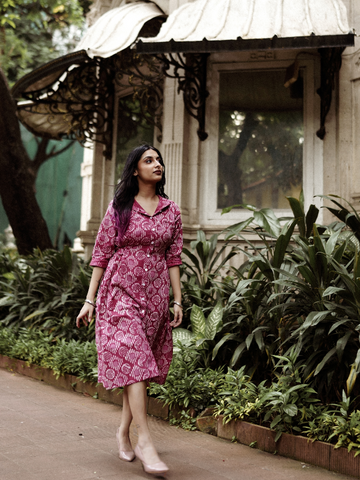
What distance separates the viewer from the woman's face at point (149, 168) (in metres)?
3.89

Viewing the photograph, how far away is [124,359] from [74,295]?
391 cm

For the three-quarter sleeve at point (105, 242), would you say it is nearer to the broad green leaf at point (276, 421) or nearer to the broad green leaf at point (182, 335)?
the broad green leaf at point (276, 421)

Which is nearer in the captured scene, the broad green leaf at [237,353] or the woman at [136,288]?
the woman at [136,288]

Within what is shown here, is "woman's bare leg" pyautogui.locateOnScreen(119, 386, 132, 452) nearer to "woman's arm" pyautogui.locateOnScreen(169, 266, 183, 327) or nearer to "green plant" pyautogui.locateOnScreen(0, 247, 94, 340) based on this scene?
"woman's arm" pyautogui.locateOnScreen(169, 266, 183, 327)

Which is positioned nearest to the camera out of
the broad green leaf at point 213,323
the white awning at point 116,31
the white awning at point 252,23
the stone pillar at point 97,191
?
the broad green leaf at point 213,323

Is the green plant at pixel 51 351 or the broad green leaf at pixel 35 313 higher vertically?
the broad green leaf at pixel 35 313

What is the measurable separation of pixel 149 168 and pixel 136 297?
32.5 inches

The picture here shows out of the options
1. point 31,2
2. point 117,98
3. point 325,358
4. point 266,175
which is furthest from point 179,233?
point 31,2

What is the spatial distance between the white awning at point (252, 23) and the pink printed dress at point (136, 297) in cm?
319

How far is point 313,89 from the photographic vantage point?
7.77m

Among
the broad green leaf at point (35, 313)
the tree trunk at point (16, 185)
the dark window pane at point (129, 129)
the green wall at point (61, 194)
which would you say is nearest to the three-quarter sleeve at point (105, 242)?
the broad green leaf at point (35, 313)

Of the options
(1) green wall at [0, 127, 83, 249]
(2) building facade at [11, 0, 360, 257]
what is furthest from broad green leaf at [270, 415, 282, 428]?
(1) green wall at [0, 127, 83, 249]

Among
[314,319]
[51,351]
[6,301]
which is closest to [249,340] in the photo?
[314,319]

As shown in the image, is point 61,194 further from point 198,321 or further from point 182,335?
point 198,321
